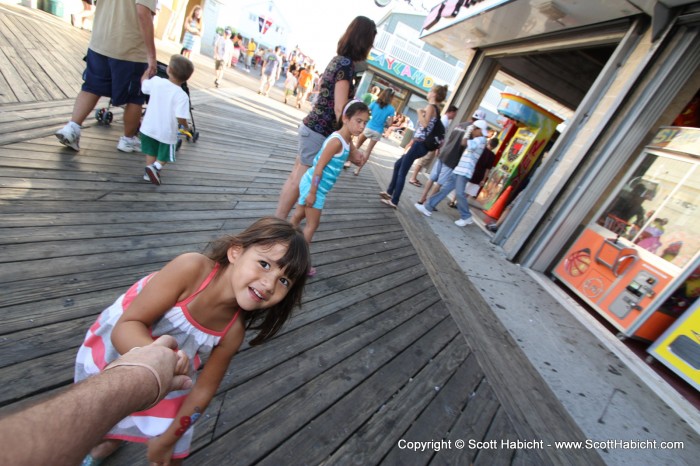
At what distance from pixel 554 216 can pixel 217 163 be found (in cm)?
481

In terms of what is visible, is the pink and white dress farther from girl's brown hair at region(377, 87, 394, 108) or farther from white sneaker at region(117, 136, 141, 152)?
girl's brown hair at region(377, 87, 394, 108)

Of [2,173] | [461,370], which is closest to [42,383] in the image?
[2,173]

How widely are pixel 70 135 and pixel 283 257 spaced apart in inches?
130

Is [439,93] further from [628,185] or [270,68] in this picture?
[270,68]

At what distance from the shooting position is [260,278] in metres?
1.14

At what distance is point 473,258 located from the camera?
4766 mm

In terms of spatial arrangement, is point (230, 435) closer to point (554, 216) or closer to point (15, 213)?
point (15, 213)

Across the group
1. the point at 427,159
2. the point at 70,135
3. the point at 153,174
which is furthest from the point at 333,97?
the point at 427,159

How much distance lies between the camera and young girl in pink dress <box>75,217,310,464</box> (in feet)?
3.66

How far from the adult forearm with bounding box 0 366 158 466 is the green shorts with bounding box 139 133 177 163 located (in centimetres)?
334

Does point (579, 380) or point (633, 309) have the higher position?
point (633, 309)

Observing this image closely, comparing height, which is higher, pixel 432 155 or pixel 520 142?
pixel 520 142

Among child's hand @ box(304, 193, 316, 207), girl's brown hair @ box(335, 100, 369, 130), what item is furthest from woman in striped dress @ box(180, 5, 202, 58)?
child's hand @ box(304, 193, 316, 207)

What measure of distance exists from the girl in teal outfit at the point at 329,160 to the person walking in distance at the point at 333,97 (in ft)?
0.46
